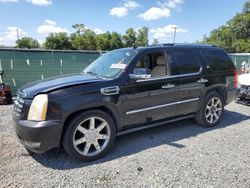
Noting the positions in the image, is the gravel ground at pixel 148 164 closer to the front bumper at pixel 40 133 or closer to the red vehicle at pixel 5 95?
the front bumper at pixel 40 133

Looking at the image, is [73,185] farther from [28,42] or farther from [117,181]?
[28,42]

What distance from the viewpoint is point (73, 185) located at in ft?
10.3

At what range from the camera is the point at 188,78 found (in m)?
4.86

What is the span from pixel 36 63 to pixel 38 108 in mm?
6543

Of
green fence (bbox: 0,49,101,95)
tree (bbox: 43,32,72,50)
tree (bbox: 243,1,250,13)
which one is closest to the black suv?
green fence (bbox: 0,49,101,95)

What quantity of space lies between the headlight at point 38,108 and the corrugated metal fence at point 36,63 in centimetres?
607

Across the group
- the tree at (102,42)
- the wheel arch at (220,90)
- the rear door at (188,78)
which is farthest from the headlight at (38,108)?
the tree at (102,42)

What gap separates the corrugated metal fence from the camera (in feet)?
28.8

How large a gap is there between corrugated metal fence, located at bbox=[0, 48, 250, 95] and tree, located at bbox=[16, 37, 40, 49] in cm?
6115

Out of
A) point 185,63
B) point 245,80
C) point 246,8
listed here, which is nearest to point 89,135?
point 185,63

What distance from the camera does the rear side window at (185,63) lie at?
15.5ft

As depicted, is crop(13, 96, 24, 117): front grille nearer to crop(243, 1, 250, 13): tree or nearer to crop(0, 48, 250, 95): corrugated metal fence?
crop(0, 48, 250, 95): corrugated metal fence

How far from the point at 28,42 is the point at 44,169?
239ft

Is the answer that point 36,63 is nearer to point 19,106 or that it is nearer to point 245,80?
point 19,106
